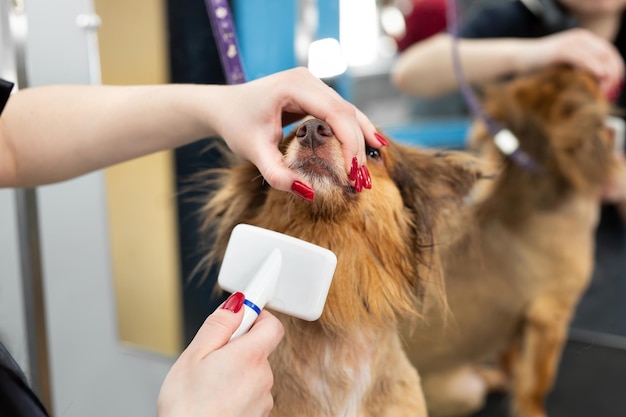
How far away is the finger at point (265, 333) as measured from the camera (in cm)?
37

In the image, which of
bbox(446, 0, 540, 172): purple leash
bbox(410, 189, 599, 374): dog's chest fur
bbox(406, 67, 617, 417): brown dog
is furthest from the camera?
bbox(446, 0, 540, 172): purple leash

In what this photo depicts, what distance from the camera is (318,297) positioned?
0.40m

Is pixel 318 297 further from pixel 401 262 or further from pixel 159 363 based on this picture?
pixel 159 363

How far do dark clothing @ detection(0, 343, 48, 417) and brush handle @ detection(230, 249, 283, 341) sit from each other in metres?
0.19

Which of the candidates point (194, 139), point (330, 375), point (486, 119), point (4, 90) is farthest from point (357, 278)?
point (486, 119)

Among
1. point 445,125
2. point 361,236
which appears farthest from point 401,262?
point 445,125

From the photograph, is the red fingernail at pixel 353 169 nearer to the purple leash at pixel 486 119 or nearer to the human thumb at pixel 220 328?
the human thumb at pixel 220 328

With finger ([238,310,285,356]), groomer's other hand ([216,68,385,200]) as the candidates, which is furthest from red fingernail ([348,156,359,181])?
finger ([238,310,285,356])

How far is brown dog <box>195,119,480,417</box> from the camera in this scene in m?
0.46

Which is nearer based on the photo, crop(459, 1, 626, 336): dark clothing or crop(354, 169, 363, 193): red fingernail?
crop(354, 169, 363, 193): red fingernail

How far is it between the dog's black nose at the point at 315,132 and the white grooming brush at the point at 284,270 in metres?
0.07

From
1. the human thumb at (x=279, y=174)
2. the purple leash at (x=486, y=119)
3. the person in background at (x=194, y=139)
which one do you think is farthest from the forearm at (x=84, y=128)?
the purple leash at (x=486, y=119)

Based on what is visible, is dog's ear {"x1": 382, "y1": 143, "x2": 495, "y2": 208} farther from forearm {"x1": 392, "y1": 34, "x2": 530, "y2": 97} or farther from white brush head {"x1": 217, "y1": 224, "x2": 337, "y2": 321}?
forearm {"x1": 392, "y1": 34, "x2": 530, "y2": 97}

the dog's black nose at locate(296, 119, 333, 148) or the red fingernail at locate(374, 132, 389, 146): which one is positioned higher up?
the dog's black nose at locate(296, 119, 333, 148)
